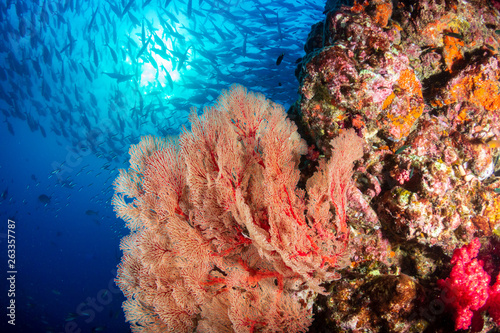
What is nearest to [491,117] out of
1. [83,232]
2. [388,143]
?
[388,143]

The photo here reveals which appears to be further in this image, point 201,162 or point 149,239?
point 149,239

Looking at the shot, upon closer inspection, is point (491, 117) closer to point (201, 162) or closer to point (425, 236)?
point (425, 236)

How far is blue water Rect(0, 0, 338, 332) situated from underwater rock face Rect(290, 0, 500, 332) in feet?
31.0

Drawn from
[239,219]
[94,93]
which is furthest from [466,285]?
[94,93]

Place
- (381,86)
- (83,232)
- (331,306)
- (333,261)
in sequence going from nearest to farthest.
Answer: (333,261) < (331,306) < (381,86) < (83,232)

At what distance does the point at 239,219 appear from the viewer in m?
2.52

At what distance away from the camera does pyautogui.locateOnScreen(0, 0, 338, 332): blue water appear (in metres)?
14.8

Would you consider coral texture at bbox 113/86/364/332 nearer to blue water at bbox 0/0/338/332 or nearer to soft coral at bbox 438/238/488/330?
soft coral at bbox 438/238/488/330

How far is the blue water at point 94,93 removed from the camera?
584 inches

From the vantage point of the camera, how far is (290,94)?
16.9m

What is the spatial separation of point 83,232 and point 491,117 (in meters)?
106

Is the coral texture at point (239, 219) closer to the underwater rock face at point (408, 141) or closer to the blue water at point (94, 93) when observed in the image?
the underwater rock face at point (408, 141)

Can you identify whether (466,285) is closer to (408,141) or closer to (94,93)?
(408,141)

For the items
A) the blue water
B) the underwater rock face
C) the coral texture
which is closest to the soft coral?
the underwater rock face
